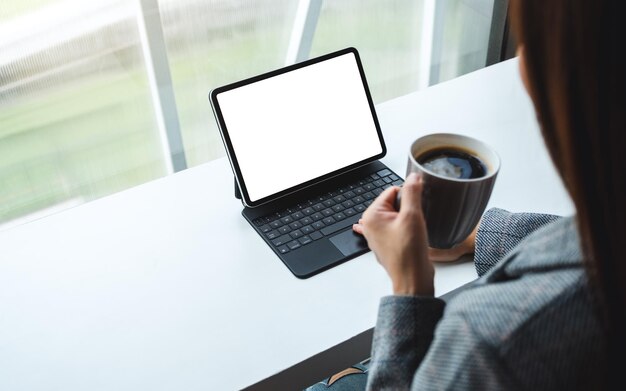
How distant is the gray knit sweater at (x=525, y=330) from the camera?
0.46 meters

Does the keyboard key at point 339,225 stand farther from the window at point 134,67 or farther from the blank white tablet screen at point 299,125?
the window at point 134,67

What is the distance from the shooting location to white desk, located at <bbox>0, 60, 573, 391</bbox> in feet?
2.33

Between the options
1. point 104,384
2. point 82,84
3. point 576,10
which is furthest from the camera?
point 82,84

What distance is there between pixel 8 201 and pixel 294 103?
2.78 ft

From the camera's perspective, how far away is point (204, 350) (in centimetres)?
72

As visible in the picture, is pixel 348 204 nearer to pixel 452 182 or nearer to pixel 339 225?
pixel 339 225

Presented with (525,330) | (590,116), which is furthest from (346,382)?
(590,116)

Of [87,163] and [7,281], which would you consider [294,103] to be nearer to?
[7,281]

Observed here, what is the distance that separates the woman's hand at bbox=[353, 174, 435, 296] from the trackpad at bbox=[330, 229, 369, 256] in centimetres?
13

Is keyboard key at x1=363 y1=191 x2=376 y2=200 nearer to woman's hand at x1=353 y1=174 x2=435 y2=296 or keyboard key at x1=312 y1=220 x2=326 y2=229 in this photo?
keyboard key at x1=312 y1=220 x2=326 y2=229

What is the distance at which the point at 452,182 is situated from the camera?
0.69m

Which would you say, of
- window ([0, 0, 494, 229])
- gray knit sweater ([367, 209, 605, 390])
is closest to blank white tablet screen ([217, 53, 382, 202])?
gray knit sweater ([367, 209, 605, 390])

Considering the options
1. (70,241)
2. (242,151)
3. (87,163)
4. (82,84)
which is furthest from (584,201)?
(87,163)

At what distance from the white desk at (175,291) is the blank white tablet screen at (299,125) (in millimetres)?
80
